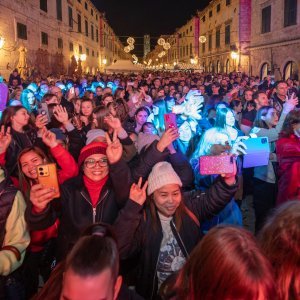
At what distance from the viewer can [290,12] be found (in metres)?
25.6

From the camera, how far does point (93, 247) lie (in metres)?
1.88

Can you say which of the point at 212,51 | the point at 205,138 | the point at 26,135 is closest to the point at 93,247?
the point at 205,138

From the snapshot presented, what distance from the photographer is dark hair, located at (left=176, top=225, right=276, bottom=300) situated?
5.47ft

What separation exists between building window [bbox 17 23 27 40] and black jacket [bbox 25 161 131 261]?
73.1 ft

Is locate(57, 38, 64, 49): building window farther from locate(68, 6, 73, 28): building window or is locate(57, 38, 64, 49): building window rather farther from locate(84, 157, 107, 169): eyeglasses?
locate(84, 157, 107, 169): eyeglasses

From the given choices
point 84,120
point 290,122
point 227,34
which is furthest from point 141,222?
point 227,34

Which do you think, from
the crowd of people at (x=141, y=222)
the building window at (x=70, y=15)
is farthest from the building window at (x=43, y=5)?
the crowd of people at (x=141, y=222)

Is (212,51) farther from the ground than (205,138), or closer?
farther from the ground

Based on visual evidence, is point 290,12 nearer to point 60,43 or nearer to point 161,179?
point 60,43

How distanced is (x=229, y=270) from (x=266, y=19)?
3135 cm

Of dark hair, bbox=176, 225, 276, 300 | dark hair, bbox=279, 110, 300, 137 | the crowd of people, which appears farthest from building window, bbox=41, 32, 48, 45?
dark hair, bbox=176, 225, 276, 300

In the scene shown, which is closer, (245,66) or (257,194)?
(257,194)

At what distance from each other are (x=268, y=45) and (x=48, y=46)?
16.7 metres

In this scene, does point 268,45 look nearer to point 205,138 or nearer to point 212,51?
point 212,51
